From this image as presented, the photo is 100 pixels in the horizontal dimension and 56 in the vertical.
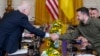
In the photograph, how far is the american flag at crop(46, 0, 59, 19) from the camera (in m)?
5.44

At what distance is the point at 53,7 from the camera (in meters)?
5.47

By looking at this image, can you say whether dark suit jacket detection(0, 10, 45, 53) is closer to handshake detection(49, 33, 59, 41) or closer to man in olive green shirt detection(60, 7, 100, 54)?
handshake detection(49, 33, 59, 41)

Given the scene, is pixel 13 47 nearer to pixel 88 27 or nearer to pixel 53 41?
pixel 53 41

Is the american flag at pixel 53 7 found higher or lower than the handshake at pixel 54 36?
higher

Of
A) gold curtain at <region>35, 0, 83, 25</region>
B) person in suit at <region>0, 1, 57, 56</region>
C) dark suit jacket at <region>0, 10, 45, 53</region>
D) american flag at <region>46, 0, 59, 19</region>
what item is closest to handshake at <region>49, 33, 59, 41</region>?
person in suit at <region>0, 1, 57, 56</region>

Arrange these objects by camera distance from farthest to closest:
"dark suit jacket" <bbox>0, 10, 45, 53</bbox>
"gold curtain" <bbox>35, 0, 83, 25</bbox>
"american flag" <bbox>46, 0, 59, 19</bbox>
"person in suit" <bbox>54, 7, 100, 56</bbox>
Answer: "gold curtain" <bbox>35, 0, 83, 25</bbox>, "american flag" <bbox>46, 0, 59, 19</bbox>, "person in suit" <bbox>54, 7, 100, 56</bbox>, "dark suit jacket" <bbox>0, 10, 45, 53</bbox>

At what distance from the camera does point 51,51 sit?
2824 mm

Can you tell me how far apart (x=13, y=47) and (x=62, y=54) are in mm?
622

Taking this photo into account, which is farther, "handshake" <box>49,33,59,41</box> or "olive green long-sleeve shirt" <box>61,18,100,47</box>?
"olive green long-sleeve shirt" <box>61,18,100,47</box>

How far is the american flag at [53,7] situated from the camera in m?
5.44

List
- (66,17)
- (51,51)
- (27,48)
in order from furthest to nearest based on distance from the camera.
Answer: (66,17), (27,48), (51,51)

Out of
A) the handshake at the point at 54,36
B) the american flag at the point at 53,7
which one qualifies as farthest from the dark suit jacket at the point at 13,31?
the american flag at the point at 53,7

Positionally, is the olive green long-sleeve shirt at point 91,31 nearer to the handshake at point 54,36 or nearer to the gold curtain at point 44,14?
the handshake at point 54,36

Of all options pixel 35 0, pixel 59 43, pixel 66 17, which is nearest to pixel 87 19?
pixel 59 43
